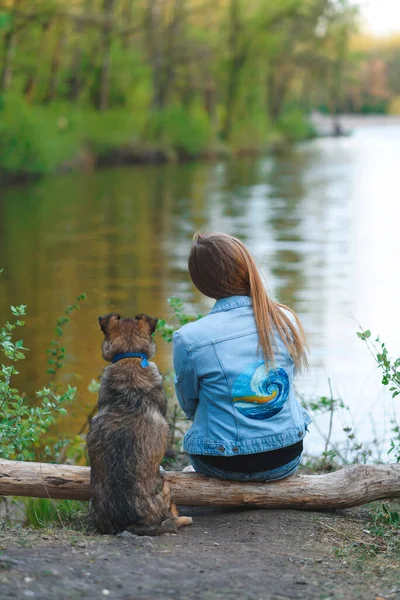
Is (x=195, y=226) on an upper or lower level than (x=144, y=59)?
lower

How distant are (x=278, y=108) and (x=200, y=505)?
74.2 m

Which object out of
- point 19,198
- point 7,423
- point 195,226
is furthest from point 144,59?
point 7,423

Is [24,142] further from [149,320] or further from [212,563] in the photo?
[212,563]

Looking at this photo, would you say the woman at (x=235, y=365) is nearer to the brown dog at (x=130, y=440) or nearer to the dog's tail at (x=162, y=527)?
the brown dog at (x=130, y=440)

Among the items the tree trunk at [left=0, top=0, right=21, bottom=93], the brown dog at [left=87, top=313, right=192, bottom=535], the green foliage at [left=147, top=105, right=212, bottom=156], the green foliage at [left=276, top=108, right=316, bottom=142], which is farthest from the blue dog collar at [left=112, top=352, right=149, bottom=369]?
the green foliage at [left=276, top=108, right=316, bottom=142]

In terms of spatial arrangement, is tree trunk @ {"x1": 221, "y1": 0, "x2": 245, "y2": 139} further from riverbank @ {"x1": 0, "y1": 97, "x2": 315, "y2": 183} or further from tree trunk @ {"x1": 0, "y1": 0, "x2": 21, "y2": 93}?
tree trunk @ {"x1": 0, "y1": 0, "x2": 21, "y2": 93}

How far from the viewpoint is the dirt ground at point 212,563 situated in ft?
12.2

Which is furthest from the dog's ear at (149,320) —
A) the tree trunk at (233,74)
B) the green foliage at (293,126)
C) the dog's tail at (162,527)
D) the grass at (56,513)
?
the green foliage at (293,126)

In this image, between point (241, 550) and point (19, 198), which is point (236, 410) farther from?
point (19, 198)

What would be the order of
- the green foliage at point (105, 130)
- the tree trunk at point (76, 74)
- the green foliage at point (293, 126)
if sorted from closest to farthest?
1. the green foliage at point (105, 130)
2. the tree trunk at point (76, 74)
3. the green foliage at point (293, 126)

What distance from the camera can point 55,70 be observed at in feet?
157

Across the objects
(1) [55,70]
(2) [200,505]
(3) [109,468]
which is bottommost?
(2) [200,505]

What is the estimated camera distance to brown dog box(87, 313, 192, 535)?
4.54 metres

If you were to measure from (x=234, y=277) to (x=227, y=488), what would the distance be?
42.8 inches
